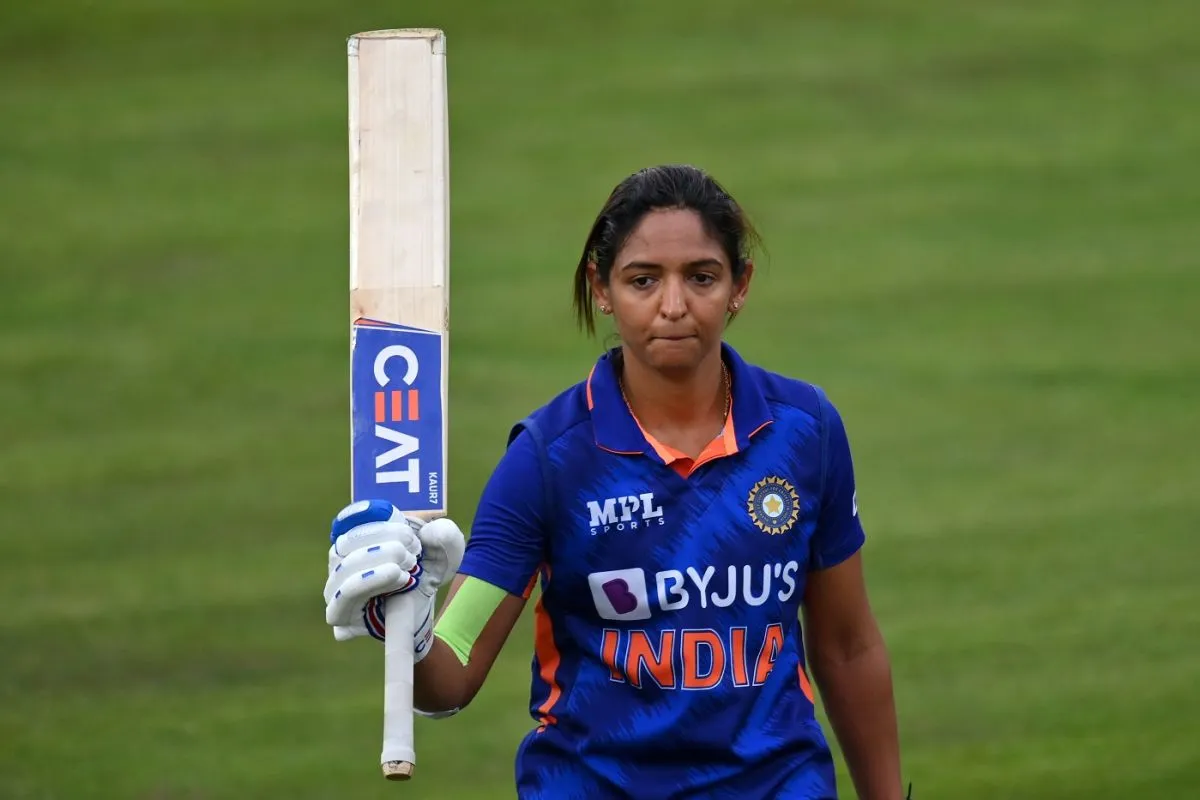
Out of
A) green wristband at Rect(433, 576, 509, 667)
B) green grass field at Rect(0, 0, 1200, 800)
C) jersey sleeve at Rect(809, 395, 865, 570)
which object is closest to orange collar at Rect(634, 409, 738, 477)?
jersey sleeve at Rect(809, 395, 865, 570)

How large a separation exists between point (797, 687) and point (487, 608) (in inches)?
19.3

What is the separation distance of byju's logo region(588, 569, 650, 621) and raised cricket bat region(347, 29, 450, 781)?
10.5 inches

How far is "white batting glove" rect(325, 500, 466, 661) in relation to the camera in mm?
2748

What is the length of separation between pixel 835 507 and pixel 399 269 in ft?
2.54

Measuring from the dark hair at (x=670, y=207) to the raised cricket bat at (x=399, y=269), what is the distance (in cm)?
26

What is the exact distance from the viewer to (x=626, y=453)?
10.1 ft

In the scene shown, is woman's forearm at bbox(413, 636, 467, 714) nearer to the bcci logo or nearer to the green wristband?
the green wristband

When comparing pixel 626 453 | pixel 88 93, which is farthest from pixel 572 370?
pixel 626 453

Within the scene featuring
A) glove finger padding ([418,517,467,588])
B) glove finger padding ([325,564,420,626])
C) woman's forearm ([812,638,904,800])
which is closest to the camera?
glove finger padding ([325,564,420,626])

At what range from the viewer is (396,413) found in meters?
3.13

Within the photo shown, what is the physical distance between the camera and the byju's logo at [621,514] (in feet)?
10.0

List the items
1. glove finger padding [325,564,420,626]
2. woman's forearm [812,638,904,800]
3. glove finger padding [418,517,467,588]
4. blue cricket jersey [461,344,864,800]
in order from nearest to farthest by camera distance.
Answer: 1. glove finger padding [325,564,420,626]
2. glove finger padding [418,517,467,588]
3. blue cricket jersey [461,344,864,800]
4. woman's forearm [812,638,904,800]

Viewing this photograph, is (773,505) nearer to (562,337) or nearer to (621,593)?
(621,593)

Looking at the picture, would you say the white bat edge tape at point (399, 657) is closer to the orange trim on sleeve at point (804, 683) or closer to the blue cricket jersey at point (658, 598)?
the blue cricket jersey at point (658, 598)
